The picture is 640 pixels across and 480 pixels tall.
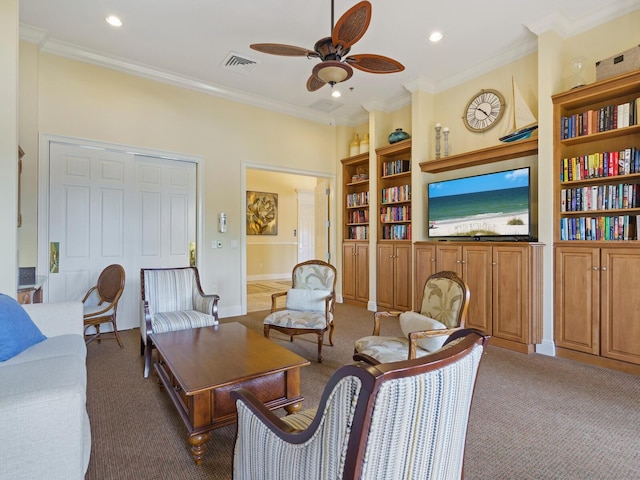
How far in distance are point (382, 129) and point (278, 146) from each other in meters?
1.73

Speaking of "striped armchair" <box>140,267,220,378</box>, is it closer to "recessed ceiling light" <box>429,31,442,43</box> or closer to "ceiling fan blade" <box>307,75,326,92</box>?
"ceiling fan blade" <box>307,75,326,92</box>

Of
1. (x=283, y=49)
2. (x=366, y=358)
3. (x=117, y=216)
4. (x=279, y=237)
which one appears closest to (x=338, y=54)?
(x=283, y=49)

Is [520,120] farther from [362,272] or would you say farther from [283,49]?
[362,272]

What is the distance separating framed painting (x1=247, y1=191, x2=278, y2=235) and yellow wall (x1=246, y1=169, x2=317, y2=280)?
116 millimetres

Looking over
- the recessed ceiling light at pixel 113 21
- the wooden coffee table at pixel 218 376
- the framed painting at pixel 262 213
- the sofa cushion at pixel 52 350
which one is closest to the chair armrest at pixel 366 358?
the wooden coffee table at pixel 218 376

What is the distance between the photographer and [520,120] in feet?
12.2

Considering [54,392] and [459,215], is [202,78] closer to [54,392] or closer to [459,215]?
[459,215]

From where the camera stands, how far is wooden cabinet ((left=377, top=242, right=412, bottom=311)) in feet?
16.2

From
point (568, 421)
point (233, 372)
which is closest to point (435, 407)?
point (233, 372)

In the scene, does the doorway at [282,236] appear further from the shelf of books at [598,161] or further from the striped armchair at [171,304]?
the shelf of books at [598,161]

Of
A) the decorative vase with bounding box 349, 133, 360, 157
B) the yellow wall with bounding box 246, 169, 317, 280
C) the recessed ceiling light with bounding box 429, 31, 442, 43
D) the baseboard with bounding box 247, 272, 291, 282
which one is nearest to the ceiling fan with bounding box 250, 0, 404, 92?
the recessed ceiling light with bounding box 429, 31, 442, 43

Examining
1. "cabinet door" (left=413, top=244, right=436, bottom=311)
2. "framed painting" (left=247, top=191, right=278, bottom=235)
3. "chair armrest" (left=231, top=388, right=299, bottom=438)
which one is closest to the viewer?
"chair armrest" (left=231, top=388, right=299, bottom=438)

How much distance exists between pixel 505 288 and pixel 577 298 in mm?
611

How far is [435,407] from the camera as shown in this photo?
80 cm
